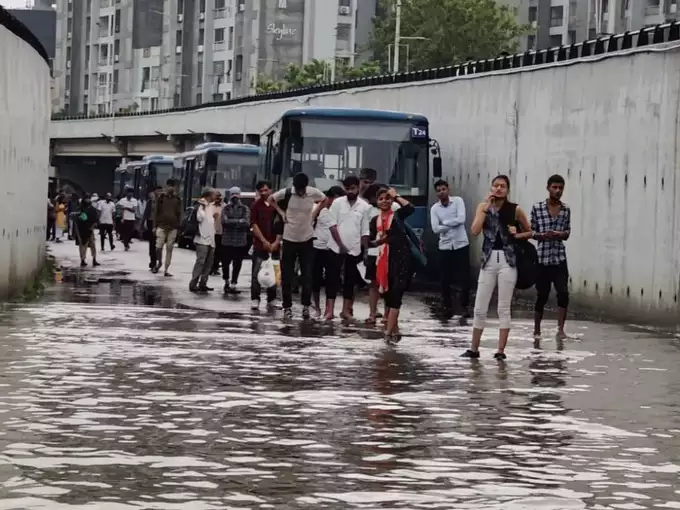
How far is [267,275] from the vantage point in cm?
2570

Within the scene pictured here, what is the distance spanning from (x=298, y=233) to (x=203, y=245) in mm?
6159

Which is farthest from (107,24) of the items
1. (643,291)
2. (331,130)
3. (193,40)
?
(643,291)

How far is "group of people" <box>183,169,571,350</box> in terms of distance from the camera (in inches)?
696

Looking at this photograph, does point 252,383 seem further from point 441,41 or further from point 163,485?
point 441,41

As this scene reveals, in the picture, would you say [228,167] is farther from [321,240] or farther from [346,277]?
[346,277]

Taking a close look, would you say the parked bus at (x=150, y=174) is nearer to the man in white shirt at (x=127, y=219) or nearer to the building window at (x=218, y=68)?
the man in white shirt at (x=127, y=219)

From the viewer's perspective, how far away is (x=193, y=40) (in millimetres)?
138625

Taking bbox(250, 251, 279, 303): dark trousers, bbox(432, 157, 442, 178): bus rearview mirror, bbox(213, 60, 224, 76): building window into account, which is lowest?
bbox(250, 251, 279, 303): dark trousers

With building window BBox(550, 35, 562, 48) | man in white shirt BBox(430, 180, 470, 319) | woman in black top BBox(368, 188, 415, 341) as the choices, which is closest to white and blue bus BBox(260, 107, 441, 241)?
man in white shirt BBox(430, 180, 470, 319)

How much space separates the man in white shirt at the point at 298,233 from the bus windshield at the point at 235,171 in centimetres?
2898

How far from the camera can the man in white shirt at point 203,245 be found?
29.2m

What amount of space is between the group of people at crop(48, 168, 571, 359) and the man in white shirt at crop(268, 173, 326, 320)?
0.01 m

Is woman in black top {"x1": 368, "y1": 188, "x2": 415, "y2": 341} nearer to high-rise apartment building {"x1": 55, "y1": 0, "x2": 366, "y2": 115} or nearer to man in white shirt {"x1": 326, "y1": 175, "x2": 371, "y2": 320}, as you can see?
man in white shirt {"x1": 326, "y1": 175, "x2": 371, "y2": 320}

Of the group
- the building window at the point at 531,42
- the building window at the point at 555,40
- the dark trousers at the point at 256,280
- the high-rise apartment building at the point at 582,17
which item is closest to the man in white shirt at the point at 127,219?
the dark trousers at the point at 256,280
